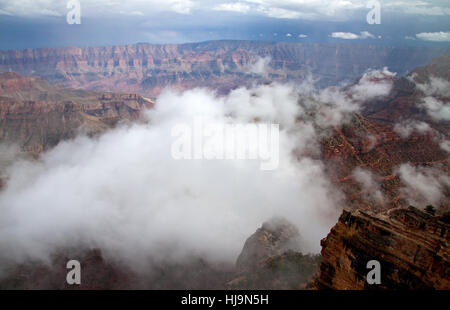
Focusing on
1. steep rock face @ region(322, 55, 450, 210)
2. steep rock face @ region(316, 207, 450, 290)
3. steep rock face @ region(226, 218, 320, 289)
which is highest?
steep rock face @ region(322, 55, 450, 210)

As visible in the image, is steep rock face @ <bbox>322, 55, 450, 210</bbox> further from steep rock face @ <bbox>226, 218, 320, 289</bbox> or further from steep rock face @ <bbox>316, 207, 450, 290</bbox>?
steep rock face @ <bbox>316, 207, 450, 290</bbox>

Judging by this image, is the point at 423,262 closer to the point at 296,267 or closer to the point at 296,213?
the point at 296,267

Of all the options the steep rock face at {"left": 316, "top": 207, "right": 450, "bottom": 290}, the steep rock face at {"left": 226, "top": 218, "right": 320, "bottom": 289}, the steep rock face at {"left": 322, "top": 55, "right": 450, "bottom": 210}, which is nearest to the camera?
the steep rock face at {"left": 316, "top": 207, "right": 450, "bottom": 290}

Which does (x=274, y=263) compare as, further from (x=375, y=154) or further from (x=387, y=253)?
(x=375, y=154)

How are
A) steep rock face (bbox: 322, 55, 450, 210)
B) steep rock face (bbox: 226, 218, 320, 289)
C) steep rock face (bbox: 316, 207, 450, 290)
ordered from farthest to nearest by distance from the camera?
steep rock face (bbox: 322, 55, 450, 210) → steep rock face (bbox: 226, 218, 320, 289) → steep rock face (bbox: 316, 207, 450, 290)

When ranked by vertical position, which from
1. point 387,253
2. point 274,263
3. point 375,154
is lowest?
point 274,263

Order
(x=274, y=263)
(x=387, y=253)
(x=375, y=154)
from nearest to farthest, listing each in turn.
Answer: (x=387, y=253) < (x=274, y=263) < (x=375, y=154)

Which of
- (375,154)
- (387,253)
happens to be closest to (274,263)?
(387,253)

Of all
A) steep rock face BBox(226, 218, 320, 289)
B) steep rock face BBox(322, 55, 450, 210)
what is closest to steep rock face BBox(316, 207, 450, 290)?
steep rock face BBox(226, 218, 320, 289)

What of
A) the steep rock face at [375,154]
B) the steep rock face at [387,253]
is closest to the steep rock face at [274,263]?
the steep rock face at [387,253]

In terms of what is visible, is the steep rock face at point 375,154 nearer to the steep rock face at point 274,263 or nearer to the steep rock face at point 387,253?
the steep rock face at point 274,263
